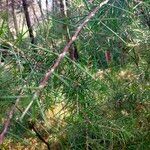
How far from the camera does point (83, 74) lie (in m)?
1.12

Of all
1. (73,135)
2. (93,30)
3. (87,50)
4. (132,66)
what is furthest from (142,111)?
(93,30)

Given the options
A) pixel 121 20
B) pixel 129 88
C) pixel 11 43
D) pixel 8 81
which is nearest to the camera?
pixel 11 43

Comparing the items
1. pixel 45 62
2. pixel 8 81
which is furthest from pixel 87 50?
pixel 8 81

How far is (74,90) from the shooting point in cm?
104

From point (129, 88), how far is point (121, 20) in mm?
1077

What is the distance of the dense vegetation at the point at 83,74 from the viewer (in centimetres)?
71

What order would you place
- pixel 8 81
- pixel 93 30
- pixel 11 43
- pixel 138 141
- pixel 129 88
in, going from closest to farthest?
pixel 11 43 < pixel 8 81 < pixel 93 30 < pixel 129 88 < pixel 138 141

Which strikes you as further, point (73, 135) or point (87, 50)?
point (73, 135)

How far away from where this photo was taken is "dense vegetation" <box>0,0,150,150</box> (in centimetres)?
71

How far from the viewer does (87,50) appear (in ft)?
3.91

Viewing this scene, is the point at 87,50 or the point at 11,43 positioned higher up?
the point at 11,43

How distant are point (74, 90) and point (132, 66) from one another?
44.6 inches

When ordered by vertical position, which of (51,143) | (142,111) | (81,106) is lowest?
(51,143)

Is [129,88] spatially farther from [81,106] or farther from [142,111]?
[81,106]
